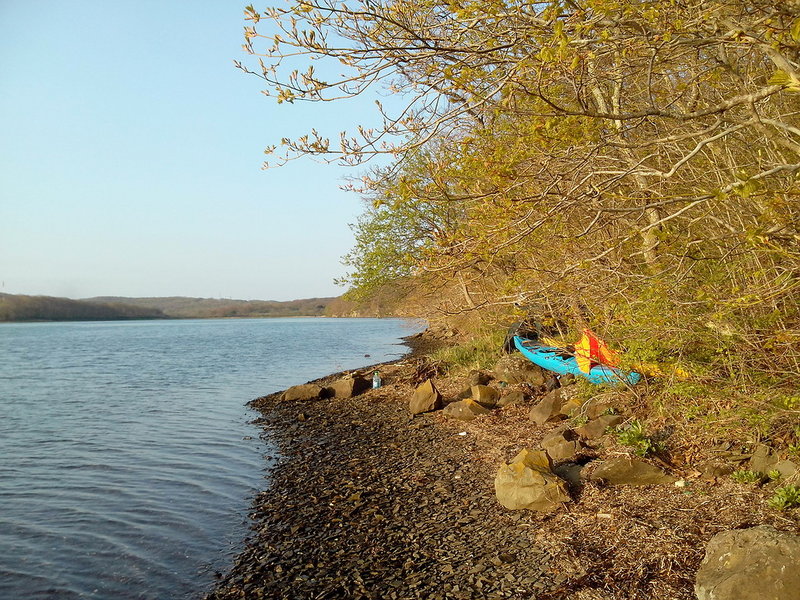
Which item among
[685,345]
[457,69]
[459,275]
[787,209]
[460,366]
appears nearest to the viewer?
[787,209]

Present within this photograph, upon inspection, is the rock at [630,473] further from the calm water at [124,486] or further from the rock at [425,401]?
the rock at [425,401]

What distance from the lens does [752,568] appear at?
4.09m

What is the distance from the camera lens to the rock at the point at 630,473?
21.8 ft

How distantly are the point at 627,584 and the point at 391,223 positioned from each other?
17.7 m

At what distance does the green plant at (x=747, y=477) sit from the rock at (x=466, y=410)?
581 cm

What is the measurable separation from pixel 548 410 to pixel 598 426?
166 centimetres

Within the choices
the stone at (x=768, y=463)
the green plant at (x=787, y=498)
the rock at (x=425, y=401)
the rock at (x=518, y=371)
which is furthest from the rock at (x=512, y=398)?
the green plant at (x=787, y=498)

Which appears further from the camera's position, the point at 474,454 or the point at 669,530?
the point at 474,454

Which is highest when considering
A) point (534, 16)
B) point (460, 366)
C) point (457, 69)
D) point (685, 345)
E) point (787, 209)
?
point (534, 16)

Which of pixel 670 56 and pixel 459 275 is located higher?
pixel 670 56

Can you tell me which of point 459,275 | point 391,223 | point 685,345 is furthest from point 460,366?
point 685,345

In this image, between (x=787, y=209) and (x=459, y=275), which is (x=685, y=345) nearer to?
(x=787, y=209)

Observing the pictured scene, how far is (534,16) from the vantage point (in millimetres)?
4734

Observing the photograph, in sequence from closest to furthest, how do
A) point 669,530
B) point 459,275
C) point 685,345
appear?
point 669,530 → point 685,345 → point 459,275
